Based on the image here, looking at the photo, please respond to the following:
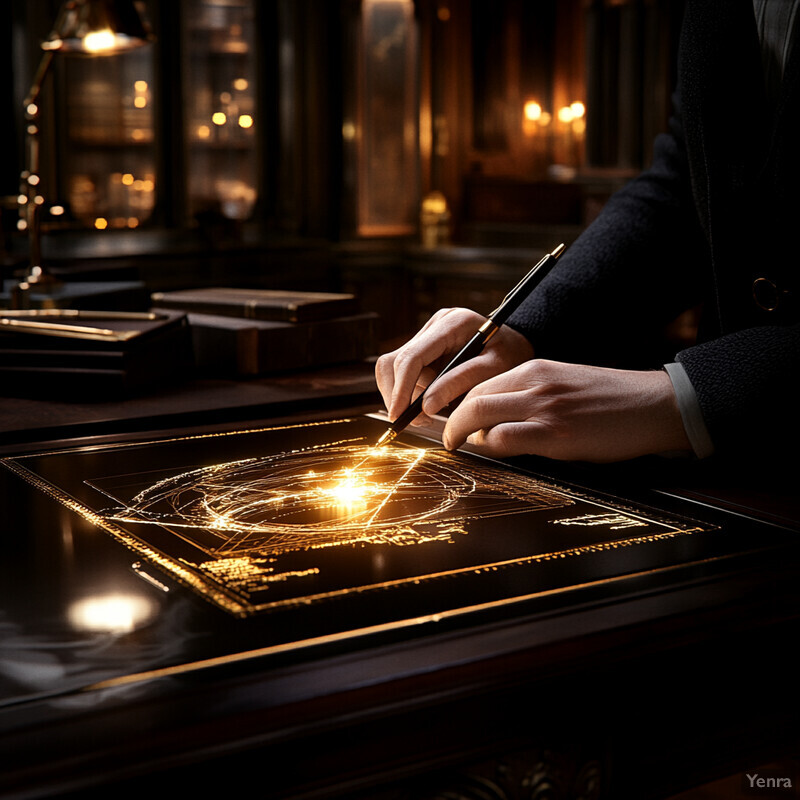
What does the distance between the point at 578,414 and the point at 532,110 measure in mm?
8140

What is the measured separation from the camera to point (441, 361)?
4.20 ft

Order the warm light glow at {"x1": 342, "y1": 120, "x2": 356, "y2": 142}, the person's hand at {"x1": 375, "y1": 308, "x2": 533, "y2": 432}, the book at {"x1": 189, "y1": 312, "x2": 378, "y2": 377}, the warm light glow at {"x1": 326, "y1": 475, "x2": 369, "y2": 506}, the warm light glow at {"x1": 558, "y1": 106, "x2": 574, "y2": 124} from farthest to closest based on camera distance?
the warm light glow at {"x1": 558, "y1": 106, "x2": 574, "y2": 124} < the warm light glow at {"x1": 342, "y1": 120, "x2": 356, "y2": 142} < the book at {"x1": 189, "y1": 312, "x2": 378, "y2": 377} < the person's hand at {"x1": 375, "y1": 308, "x2": 533, "y2": 432} < the warm light glow at {"x1": 326, "y1": 475, "x2": 369, "y2": 506}

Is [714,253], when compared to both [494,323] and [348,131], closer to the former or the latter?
[494,323]

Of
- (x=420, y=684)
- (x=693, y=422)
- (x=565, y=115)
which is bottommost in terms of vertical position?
(x=420, y=684)

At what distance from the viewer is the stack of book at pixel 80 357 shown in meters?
1.48

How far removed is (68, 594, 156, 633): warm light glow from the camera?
Answer: 0.64 m

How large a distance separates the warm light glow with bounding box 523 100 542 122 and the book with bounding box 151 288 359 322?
7.21 m

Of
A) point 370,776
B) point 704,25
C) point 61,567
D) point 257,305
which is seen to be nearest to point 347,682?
point 370,776

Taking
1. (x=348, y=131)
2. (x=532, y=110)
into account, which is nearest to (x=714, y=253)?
(x=348, y=131)

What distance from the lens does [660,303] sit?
1450mm

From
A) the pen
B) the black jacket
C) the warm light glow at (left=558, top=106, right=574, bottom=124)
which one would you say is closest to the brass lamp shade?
the black jacket

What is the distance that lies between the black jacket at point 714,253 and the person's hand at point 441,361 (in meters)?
0.07

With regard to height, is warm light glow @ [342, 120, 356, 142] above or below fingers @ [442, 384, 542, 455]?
above

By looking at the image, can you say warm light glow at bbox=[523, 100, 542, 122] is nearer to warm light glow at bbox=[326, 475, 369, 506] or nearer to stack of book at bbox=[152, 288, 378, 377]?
stack of book at bbox=[152, 288, 378, 377]
